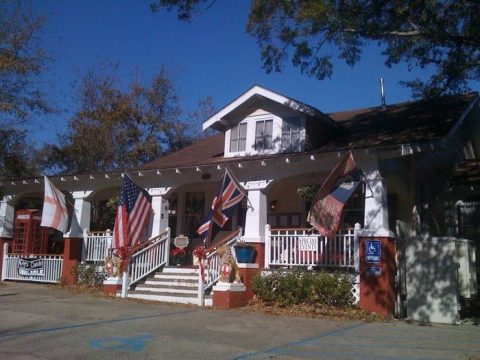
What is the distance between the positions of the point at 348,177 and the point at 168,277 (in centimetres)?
596

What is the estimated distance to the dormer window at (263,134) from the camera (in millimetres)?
16016

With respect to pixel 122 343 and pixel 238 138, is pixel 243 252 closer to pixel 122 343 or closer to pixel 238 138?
pixel 238 138

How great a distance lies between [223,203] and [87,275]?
571 centimetres

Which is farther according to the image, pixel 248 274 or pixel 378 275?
pixel 248 274

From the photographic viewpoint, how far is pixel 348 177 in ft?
39.6

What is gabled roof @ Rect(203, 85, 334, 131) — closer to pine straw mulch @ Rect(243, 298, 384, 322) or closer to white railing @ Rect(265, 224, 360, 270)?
white railing @ Rect(265, 224, 360, 270)

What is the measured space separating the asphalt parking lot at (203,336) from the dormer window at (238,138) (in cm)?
582

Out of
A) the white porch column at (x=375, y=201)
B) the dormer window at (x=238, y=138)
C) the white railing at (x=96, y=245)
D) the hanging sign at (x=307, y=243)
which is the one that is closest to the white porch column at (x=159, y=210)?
the white railing at (x=96, y=245)

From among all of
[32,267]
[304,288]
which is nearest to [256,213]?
[304,288]

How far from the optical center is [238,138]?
658 inches

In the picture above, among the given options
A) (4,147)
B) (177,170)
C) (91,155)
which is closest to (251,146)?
(177,170)

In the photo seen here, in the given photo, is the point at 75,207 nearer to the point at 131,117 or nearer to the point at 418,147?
the point at 418,147

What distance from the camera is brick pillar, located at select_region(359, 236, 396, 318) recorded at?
11578mm

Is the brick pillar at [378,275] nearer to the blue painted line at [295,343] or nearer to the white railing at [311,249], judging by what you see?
the white railing at [311,249]
